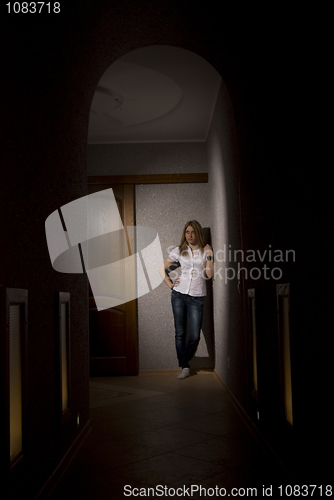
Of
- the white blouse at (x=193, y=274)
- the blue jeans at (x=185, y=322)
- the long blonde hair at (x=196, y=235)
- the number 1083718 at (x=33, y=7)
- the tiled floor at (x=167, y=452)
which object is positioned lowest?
the tiled floor at (x=167, y=452)

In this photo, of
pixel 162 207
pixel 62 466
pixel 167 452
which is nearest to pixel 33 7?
pixel 62 466

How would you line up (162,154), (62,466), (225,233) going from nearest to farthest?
(62,466)
(225,233)
(162,154)

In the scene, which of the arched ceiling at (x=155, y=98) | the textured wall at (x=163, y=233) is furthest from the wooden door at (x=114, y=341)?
the arched ceiling at (x=155, y=98)

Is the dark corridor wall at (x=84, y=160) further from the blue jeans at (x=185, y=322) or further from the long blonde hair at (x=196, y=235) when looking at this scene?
the long blonde hair at (x=196, y=235)

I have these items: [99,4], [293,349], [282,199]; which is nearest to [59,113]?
[99,4]

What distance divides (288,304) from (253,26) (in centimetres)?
130

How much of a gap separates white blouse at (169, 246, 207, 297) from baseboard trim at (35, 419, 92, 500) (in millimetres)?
2079

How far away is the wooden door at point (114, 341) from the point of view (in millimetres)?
4867

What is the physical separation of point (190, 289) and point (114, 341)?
1.02 metres

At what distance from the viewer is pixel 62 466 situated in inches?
82.0

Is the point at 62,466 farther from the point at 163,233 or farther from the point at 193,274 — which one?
the point at 163,233

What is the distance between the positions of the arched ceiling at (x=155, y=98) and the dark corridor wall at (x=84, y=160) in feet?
2.45

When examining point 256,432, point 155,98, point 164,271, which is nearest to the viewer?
point 256,432

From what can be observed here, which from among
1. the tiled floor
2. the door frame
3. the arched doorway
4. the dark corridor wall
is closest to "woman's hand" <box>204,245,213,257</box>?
the arched doorway
